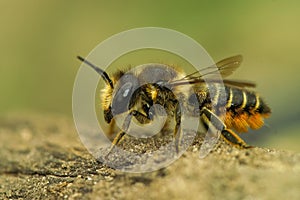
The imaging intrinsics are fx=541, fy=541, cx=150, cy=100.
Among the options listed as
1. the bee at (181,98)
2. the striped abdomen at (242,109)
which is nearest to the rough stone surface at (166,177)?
the bee at (181,98)

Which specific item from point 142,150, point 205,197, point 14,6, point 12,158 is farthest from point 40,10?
point 205,197

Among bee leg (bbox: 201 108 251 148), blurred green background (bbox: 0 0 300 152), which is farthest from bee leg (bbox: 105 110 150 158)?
blurred green background (bbox: 0 0 300 152)

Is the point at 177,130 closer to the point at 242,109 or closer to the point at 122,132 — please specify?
the point at 122,132

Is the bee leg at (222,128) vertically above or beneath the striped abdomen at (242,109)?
beneath

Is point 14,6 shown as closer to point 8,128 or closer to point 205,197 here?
point 8,128

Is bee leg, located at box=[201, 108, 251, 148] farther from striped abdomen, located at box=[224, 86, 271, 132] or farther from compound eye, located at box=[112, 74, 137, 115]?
compound eye, located at box=[112, 74, 137, 115]

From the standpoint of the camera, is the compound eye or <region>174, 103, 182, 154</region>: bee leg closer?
<region>174, 103, 182, 154</region>: bee leg

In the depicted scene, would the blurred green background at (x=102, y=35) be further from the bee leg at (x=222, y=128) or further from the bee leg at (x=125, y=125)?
the bee leg at (x=125, y=125)
